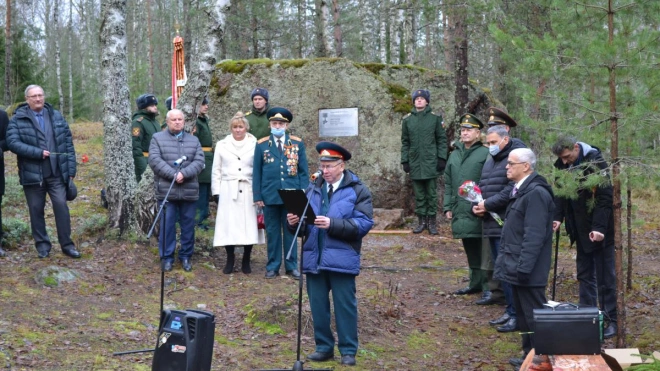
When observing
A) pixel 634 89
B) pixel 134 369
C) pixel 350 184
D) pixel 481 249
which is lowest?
pixel 134 369

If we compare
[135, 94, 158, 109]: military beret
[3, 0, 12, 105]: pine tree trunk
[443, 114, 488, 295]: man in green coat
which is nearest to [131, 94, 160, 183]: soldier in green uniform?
[135, 94, 158, 109]: military beret

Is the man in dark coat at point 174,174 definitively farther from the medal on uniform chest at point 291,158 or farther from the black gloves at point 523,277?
the black gloves at point 523,277

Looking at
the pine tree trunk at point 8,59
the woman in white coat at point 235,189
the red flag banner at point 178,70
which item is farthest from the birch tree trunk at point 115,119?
the pine tree trunk at point 8,59

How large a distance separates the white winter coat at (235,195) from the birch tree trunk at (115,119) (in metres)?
1.19

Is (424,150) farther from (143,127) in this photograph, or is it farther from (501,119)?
(143,127)

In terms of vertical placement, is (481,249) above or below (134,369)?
above

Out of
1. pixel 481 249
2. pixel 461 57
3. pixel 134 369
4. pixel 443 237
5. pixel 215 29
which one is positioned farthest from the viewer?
pixel 461 57

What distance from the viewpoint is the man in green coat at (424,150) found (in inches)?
460

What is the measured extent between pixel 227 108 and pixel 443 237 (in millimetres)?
4582

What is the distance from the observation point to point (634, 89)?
20.9 ft

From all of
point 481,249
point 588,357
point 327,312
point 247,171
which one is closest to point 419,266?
point 481,249

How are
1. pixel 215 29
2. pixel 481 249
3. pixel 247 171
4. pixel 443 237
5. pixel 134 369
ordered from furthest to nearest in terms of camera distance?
pixel 443 237 → pixel 215 29 → pixel 247 171 → pixel 481 249 → pixel 134 369

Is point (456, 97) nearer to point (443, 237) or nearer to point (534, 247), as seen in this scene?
point (443, 237)

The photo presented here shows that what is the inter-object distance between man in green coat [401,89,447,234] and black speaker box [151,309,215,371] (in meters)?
7.19
